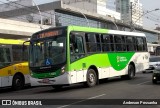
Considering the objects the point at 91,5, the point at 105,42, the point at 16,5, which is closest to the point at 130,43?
the point at 105,42

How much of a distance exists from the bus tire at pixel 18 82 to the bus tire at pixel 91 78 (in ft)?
15.1

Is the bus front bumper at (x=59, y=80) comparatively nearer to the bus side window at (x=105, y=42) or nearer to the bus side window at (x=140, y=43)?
the bus side window at (x=105, y=42)

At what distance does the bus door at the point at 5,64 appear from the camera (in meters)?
19.7

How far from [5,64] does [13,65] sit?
0.72 m

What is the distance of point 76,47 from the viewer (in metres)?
18.0

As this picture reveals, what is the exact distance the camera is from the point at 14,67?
20828 millimetres

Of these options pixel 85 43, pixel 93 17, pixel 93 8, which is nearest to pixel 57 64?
pixel 85 43

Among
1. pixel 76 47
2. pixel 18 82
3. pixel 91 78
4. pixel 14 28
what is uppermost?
pixel 14 28

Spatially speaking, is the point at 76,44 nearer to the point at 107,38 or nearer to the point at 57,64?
the point at 57,64

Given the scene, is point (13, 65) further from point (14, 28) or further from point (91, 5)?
point (91, 5)

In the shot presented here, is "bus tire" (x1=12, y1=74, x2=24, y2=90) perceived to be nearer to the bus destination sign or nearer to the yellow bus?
the yellow bus

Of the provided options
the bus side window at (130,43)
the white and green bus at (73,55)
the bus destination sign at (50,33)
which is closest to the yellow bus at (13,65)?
the white and green bus at (73,55)

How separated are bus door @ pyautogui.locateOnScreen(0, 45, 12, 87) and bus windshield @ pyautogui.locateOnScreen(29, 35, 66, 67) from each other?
7.67 ft

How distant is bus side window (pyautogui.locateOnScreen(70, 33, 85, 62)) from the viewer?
58.0 feet
